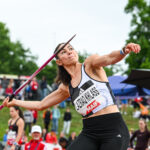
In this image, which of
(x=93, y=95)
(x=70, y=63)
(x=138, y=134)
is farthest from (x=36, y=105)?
(x=138, y=134)

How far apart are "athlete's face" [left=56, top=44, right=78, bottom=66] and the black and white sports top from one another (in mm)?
337

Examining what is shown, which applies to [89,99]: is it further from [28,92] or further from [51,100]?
[28,92]

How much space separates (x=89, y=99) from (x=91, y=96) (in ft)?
0.14

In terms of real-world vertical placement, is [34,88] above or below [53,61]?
below

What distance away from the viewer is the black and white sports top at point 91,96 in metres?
3.60

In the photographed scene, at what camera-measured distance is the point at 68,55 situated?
3994 mm

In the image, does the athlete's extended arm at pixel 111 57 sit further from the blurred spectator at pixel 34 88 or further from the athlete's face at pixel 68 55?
the blurred spectator at pixel 34 88

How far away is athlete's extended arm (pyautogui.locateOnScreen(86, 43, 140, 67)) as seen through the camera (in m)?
3.30

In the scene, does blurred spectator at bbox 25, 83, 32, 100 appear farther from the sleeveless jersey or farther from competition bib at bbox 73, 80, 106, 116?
competition bib at bbox 73, 80, 106, 116

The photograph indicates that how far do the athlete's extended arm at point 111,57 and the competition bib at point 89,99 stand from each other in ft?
0.77

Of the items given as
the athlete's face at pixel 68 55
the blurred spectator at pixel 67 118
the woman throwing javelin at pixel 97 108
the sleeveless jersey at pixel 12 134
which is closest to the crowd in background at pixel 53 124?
the blurred spectator at pixel 67 118

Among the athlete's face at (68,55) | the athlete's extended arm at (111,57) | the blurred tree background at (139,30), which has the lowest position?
the athlete's extended arm at (111,57)

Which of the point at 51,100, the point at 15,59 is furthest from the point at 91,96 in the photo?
the point at 15,59

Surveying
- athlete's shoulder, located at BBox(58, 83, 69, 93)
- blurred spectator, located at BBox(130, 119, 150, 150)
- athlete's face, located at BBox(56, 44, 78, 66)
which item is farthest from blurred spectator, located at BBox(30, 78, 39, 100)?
athlete's face, located at BBox(56, 44, 78, 66)
